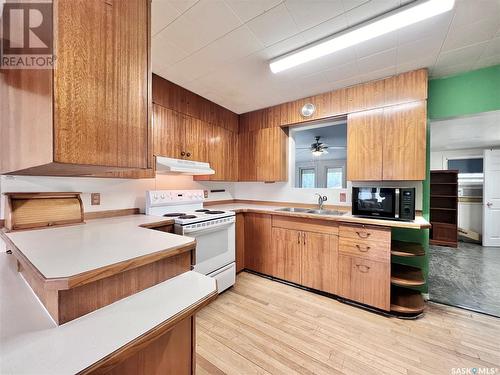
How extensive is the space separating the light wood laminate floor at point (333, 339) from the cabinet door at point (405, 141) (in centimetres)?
140

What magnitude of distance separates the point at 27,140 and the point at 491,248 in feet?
22.4

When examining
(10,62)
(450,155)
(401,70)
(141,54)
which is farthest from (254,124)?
(450,155)

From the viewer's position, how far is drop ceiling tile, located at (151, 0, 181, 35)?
1.40 metres

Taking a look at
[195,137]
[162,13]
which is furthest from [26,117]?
[195,137]

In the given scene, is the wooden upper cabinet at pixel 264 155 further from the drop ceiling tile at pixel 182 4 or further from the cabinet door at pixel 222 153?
the drop ceiling tile at pixel 182 4

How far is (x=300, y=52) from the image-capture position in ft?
6.05

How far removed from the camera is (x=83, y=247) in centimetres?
101

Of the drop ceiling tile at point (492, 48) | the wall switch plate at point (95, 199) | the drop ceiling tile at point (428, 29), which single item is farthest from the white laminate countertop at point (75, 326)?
the drop ceiling tile at point (492, 48)

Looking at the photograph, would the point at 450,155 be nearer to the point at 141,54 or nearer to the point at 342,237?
the point at 342,237

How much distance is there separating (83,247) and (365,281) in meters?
2.38

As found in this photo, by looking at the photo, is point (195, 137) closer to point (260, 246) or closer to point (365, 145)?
point (260, 246)

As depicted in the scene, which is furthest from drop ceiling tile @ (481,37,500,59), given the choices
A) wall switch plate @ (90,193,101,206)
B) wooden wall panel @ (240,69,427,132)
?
wall switch plate @ (90,193,101,206)

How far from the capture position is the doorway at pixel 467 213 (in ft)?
8.29

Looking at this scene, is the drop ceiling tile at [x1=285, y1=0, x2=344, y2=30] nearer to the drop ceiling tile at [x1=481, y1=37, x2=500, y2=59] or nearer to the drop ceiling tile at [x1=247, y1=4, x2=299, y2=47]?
the drop ceiling tile at [x1=247, y1=4, x2=299, y2=47]
